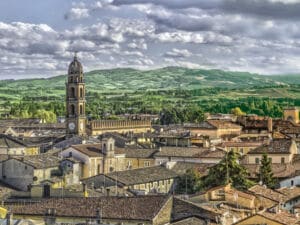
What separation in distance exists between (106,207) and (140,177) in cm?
2472

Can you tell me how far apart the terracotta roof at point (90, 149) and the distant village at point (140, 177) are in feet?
0.52

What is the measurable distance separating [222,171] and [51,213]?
19927 millimetres

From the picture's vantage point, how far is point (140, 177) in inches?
2689

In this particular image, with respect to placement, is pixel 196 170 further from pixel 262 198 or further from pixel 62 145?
pixel 62 145

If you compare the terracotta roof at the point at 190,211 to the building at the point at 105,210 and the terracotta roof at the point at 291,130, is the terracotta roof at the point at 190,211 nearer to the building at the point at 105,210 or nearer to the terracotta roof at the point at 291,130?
the building at the point at 105,210

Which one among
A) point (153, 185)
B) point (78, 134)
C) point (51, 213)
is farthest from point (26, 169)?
point (78, 134)

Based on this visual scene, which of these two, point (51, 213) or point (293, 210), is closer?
point (51, 213)

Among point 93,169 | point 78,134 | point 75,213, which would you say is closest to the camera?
point 75,213

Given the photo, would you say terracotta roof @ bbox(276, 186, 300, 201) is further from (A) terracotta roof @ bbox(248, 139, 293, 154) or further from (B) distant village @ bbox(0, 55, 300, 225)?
(A) terracotta roof @ bbox(248, 139, 293, 154)

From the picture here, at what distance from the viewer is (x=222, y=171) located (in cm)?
6003

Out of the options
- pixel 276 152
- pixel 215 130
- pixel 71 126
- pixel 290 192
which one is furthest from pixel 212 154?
pixel 215 130

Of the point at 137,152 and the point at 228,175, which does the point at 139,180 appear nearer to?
the point at 228,175

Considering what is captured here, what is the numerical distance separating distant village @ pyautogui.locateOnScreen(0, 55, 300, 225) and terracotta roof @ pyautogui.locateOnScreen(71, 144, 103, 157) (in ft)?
0.52

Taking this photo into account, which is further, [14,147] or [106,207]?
[14,147]
